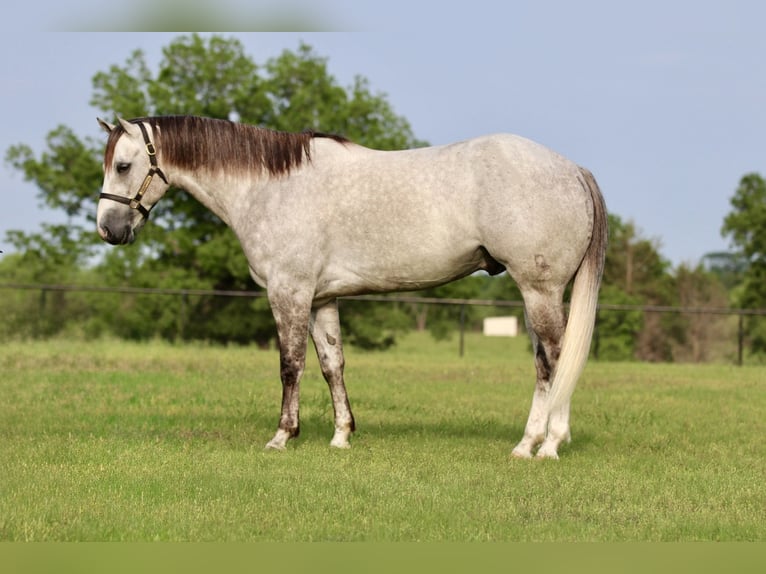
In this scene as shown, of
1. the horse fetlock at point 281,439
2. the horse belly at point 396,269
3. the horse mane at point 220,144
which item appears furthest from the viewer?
the horse mane at point 220,144

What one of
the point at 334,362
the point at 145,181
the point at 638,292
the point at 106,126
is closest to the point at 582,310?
the point at 334,362

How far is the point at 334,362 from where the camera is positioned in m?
7.34

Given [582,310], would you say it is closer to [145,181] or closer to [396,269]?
[396,269]

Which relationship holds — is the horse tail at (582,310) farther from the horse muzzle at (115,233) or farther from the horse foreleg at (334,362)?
the horse muzzle at (115,233)

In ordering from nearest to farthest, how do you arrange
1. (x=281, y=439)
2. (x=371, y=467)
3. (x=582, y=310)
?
1. (x=371, y=467)
2. (x=582, y=310)
3. (x=281, y=439)

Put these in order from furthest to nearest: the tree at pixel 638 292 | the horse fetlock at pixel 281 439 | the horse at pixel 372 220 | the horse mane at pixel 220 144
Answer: the tree at pixel 638 292 < the horse mane at pixel 220 144 < the horse fetlock at pixel 281 439 < the horse at pixel 372 220

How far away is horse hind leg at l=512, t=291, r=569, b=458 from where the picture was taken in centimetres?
657

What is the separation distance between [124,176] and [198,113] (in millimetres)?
23050

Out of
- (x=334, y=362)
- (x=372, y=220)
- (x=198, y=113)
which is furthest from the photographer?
(x=198, y=113)

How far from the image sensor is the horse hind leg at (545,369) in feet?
21.6

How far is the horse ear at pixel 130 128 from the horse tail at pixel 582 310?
11.7ft

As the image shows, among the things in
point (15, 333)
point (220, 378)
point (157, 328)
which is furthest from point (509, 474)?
point (157, 328)

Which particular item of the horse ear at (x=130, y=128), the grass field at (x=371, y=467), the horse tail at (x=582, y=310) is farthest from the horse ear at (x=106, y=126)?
the horse tail at (x=582, y=310)

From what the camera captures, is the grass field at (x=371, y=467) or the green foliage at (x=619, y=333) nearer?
the grass field at (x=371, y=467)
